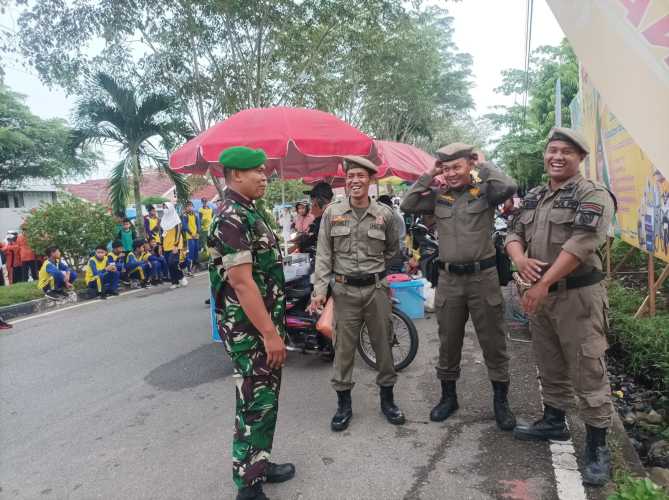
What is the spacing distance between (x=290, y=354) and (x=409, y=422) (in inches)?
78.0

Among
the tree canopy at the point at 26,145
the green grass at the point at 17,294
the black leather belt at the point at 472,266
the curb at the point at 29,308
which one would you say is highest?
the tree canopy at the point at 26,145

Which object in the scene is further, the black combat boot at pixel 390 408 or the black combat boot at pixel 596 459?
the black combat boot at pixel 390 408

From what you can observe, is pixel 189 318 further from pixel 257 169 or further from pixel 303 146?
pixel 257 169

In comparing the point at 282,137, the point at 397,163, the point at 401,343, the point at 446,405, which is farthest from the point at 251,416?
the point at 397,163

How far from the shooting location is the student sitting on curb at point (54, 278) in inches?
338

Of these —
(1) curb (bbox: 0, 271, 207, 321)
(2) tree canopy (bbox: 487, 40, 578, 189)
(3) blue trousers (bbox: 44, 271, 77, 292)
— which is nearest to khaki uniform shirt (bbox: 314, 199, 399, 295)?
(1) curb (bbox: 0, 271, 207, 321)

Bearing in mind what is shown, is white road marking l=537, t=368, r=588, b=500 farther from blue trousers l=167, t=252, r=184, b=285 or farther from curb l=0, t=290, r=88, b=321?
blue trousers l=167, t=252, r=184, b=285

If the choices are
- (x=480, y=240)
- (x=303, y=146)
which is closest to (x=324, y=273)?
(x=480, y=240)

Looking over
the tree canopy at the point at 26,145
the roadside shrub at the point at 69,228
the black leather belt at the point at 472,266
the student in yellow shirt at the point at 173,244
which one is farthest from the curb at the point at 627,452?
the tree canopy at the point at 26,145

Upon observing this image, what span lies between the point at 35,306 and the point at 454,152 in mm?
8173

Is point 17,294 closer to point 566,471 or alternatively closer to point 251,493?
point 251,493

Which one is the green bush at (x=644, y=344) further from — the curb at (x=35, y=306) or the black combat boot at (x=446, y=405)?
the curb at (x=35, y=306)

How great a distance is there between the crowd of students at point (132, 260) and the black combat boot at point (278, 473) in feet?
23.7

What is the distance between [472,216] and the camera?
3.03 meters
